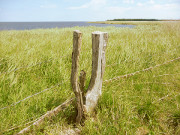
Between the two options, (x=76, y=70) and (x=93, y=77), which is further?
(x=93, y=77)

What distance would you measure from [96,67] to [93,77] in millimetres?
136

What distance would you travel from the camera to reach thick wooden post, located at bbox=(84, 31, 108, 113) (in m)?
1.60

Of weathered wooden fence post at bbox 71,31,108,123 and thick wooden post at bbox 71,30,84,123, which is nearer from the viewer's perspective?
thick wooden post at bbox 71,30,84,123

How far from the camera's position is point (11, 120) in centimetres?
166

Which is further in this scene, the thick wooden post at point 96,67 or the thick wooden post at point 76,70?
the thick wooden post at point 96,67

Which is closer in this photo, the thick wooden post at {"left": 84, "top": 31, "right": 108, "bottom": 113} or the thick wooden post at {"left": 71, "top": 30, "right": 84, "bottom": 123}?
the thick wooden post at {"left": 71, "top": 30, "right": 84, "bottom": 123}

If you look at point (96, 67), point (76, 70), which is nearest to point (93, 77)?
point (96, 67)

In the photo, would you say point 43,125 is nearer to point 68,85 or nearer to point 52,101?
point 52,101

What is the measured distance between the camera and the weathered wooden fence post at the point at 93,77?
1562 millimetres

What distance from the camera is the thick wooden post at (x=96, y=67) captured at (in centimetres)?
160

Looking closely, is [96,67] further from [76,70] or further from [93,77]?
[76,70]

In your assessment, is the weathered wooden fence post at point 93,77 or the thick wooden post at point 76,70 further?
the weathered wooden fence post at point 93,77

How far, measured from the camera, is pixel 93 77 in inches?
68.9

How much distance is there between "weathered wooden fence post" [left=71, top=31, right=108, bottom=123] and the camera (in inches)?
61.5
